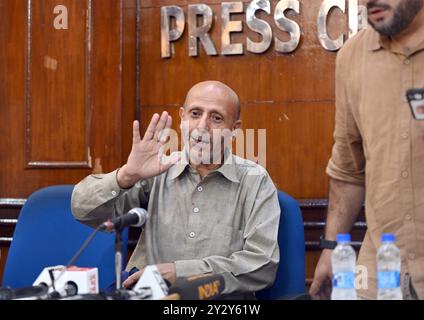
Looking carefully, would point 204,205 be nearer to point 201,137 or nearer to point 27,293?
point 201,137

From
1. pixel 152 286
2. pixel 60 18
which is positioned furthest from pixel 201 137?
pixel 60 18

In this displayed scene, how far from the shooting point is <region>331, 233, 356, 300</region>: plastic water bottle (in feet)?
6.09

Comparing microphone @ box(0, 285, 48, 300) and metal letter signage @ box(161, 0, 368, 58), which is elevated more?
metal letter signage @ box(161, 0, 368, 58)

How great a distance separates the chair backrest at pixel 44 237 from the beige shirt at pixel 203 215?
258 mm

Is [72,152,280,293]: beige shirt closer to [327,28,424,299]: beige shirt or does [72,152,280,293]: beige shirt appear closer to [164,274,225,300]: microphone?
[327,28,424,299]: beige shirt

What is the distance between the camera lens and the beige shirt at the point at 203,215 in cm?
256

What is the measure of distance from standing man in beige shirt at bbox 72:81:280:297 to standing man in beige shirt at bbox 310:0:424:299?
0.30 meters

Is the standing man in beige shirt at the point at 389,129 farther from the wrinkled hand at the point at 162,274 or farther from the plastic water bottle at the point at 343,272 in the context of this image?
the wrinkled hand at the point at 162,274

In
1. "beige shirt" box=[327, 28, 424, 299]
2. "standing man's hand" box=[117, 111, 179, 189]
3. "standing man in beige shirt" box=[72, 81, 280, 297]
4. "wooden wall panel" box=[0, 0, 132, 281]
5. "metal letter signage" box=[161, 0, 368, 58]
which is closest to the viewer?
"beige shirt" box=[327, 28, 424, 299]

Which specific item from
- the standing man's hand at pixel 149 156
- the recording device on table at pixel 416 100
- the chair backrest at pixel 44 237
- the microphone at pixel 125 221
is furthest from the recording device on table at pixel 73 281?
the chair backrest at pixel 44 237

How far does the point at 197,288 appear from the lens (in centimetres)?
187

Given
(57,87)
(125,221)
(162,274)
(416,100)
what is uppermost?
(57,87)

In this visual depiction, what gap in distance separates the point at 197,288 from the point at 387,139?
0.82 metres

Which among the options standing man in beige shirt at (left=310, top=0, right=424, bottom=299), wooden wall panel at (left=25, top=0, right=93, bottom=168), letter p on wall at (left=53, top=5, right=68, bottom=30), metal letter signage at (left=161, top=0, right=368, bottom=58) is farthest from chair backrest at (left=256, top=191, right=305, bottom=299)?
letter p on wall at (left=53, top=5, right=68, bottom=30)
